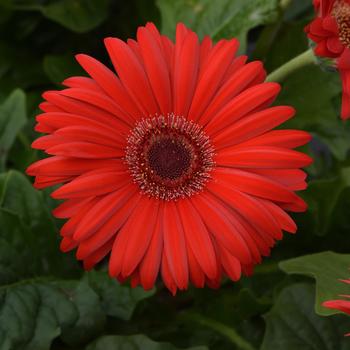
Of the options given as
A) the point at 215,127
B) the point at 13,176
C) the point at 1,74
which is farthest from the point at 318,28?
the point at 1,74

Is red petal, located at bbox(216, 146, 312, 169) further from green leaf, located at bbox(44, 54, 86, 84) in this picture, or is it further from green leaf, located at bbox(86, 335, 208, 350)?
green leaf, located at bbox(44, 54, 86, 84)

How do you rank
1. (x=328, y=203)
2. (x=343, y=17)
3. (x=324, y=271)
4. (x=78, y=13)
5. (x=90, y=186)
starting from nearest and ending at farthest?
(x=90, y=186), (x=324, y=271), (x=343, y=17), (x=328, y=203), (x=78, y=13)

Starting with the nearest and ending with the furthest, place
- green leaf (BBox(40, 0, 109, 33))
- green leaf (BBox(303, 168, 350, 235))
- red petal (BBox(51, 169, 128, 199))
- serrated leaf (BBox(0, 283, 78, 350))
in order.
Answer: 1. red petal (BBox(51, 169, 128, 199))
2. serrated leaf (BBox(0, 283, 78, 350))
3. green leaf (BBox(303, 168, 350, 235))
4. green leaf (BBox(40, 0, 109, 33))

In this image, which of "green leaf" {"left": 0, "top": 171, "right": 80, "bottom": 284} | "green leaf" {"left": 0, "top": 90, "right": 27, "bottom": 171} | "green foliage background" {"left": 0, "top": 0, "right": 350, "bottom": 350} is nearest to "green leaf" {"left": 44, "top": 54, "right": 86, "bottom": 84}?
"green foliage background" {"left": 0, "top": 0, "right": 350, "bottom": 350}

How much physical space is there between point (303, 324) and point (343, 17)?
47 centimetres

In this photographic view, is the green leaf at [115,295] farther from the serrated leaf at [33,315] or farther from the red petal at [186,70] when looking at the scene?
the red petal at [186,70]

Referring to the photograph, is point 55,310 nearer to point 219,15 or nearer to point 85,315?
point 85,315

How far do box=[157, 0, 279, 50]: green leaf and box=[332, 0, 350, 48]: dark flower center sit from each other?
0.12 metres

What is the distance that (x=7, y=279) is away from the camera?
3.16 ft

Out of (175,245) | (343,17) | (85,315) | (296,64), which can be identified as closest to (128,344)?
(85,315)

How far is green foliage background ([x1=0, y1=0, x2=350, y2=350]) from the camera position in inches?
37.2

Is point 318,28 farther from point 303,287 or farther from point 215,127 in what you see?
point 303,287

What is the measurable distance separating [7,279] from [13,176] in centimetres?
16

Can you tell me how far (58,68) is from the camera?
54.0 inches
